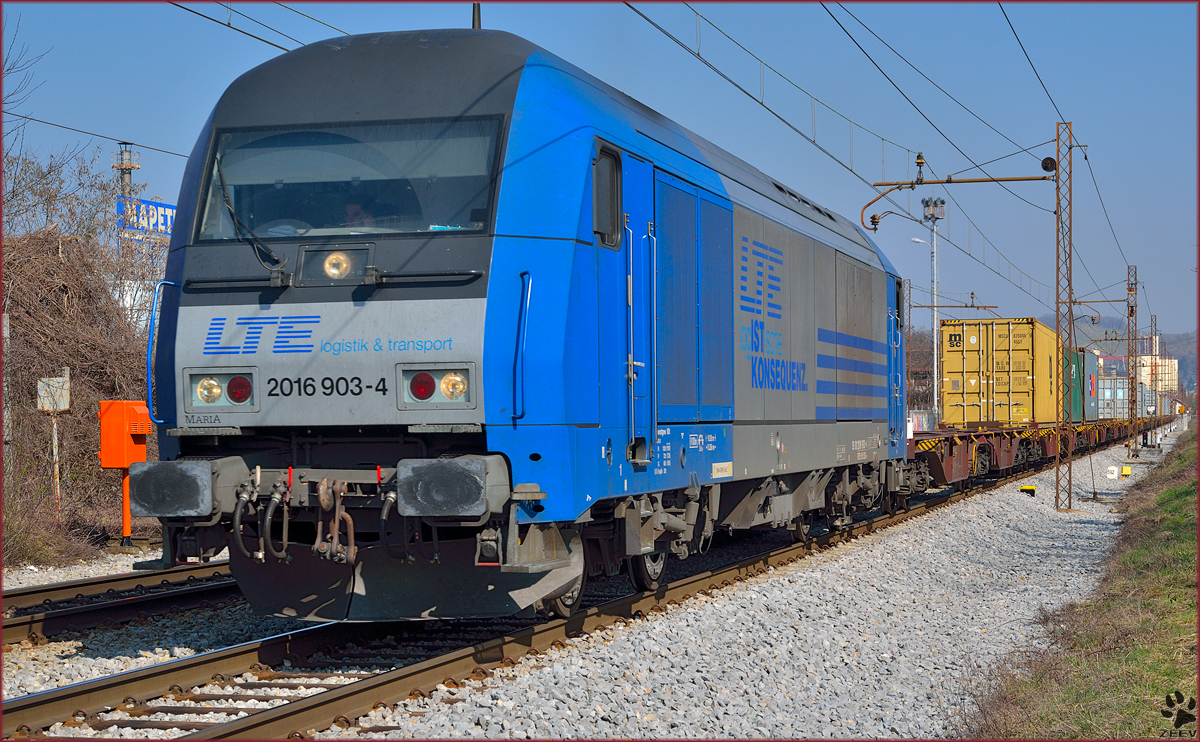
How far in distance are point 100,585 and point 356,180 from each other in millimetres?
5339

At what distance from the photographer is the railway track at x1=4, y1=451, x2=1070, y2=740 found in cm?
568

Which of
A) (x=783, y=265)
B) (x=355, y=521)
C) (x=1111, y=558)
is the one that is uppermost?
(x=783, y=265)

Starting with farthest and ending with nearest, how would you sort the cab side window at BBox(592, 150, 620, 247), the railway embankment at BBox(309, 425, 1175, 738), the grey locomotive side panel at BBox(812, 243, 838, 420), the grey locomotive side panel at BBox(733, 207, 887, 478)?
the grey locomotive side panel at BBox(812, 243, 838, 420), the grey locomotive side panel at BBox(733, 207, 887, 478), the cab side window at BBox(592, 150, 620, 247), the railway embankment at BBox(309, 425, 1175, 738)

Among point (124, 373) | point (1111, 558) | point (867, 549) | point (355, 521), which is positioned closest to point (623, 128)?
point (355, 521)

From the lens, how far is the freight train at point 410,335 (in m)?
6.54

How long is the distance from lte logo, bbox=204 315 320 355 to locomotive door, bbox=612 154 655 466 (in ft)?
6.72

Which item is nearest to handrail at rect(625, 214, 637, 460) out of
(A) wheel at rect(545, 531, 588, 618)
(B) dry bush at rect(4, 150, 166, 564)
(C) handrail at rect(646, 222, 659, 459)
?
(C) handrail at rect(646, 222, 659, 459)

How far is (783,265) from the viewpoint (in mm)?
11141

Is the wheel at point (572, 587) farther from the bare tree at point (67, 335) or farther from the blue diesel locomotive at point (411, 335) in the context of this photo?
the bare tree at point (67, 335)

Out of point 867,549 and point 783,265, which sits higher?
point 783,265

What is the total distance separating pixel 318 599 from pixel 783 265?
240 inches

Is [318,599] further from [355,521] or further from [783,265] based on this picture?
[783,265]

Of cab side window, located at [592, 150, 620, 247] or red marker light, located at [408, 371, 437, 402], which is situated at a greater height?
cab side window, located at [592, 150, 620, 247]

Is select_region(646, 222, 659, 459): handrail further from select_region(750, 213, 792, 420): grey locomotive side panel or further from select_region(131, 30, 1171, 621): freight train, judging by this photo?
select_region(750, 213, 792, 420): grey locomotive side panel
